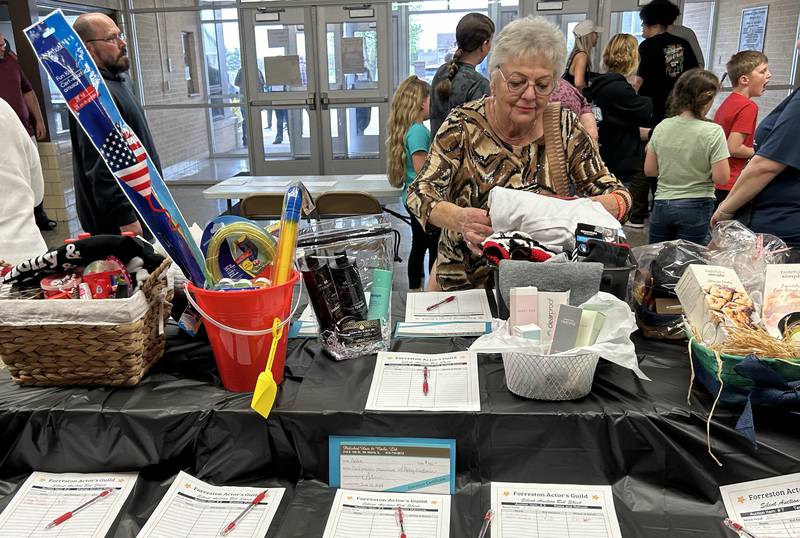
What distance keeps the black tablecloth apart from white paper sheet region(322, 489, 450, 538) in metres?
0.02

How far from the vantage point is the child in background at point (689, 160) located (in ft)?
10.5

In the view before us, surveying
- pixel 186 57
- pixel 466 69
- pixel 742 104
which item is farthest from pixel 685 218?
pixel 186 57

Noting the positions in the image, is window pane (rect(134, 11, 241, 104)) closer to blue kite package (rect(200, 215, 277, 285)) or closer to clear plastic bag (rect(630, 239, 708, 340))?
blue kite package (rect(200, 215, 277, 285))

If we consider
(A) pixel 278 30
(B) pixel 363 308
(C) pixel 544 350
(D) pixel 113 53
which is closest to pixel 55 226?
(A) pixel 278 30

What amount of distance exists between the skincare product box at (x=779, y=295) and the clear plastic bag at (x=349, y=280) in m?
0.72

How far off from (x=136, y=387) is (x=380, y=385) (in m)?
0.47

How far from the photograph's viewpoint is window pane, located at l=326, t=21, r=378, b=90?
6895 mm

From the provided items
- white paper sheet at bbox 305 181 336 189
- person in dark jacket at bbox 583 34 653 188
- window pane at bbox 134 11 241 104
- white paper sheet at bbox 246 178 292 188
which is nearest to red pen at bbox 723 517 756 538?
white paper sheet at bbox 305 181 336 189

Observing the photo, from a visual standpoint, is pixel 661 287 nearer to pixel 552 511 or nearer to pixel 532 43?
pixel 552 511

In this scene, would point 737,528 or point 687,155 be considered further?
point 687,155

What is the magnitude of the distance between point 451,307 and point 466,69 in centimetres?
193

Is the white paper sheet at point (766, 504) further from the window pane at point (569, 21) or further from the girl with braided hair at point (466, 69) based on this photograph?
the window pane at point (569, 21)

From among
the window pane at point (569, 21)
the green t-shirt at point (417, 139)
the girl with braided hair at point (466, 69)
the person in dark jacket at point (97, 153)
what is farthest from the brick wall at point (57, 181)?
the window pane at point (569, 21)

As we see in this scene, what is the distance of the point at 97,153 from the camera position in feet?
8.21
